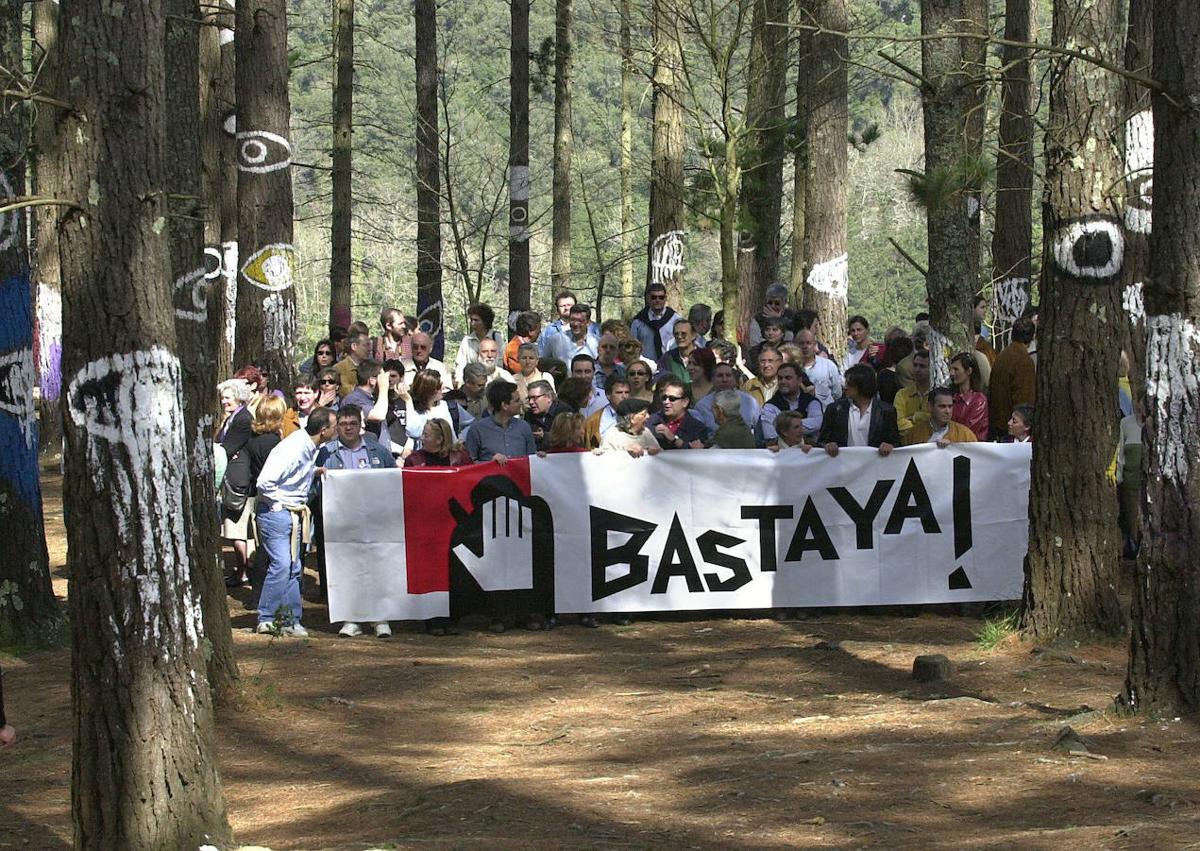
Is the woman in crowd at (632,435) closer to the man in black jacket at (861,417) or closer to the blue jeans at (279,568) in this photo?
the man in black jacket at (861,417)

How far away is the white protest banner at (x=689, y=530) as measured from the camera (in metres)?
12.9

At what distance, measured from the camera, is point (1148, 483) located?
8250 mm

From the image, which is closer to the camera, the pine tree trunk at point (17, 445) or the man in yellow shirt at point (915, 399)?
the pine tree trunk at point (17, 445)

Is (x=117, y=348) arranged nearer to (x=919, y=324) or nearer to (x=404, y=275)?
(x=919, y=324)

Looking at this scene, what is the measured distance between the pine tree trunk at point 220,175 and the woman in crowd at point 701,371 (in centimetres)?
1056

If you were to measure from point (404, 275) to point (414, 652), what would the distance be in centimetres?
6413

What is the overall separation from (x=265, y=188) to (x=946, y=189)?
7598 mm

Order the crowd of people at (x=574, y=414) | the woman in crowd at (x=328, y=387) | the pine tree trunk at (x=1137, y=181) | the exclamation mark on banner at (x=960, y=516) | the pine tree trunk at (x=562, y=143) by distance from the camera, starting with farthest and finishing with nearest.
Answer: the pine tree trunk at (x=562, y=143) → the woman in crowd at (x=328, y=387) → the exclamation mark on banner at (x=960, y=516) → the crowd of people at (x=574, y=414) → the pine tree trunk at (x=1137, y=181)

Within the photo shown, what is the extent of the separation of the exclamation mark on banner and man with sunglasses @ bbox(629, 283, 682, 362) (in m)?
5.42

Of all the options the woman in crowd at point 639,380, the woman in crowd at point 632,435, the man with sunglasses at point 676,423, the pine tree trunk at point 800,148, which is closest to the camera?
the woman in crowd at point 632,435

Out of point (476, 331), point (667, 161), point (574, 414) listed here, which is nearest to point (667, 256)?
point (667, 161)

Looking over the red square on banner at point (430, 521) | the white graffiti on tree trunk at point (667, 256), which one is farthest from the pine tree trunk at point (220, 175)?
the red square on banner at point (430, 521)

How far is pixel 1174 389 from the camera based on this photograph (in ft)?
26.6

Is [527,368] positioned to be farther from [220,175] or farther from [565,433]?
[220,175]
